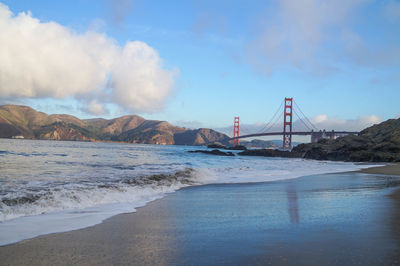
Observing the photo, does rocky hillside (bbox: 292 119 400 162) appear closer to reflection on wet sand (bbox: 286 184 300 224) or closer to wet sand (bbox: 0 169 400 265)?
reflection on wet sand (bbox: 286 184 300 224)

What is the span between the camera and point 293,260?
2084mm

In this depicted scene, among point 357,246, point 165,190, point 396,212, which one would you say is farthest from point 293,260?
point 165,190

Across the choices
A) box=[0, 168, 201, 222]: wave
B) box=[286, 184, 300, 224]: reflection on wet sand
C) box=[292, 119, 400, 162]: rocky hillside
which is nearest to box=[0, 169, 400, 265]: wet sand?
box=[286, 184, 300, 224]: reflection on wet sand

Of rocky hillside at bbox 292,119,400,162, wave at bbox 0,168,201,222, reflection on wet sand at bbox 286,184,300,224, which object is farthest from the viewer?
rocky hillside at bbox 292,119,400,162

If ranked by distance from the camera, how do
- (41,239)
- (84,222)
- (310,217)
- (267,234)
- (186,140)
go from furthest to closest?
(186,140) < (310,217) < (84,222) < (267,234) < (41,239)

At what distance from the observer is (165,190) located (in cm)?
651

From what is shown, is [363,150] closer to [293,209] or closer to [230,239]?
[293,209]

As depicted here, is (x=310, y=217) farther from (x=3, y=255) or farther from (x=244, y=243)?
(x=3, y=255)

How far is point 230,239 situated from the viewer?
2.62 metres

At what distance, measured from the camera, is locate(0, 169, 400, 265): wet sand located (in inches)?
83.6

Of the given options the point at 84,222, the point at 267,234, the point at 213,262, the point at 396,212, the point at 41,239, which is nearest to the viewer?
the point at 213,262

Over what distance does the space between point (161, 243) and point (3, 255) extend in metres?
1.17

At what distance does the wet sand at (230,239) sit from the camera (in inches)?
83.6

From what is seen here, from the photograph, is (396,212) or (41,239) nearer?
(41,239)
